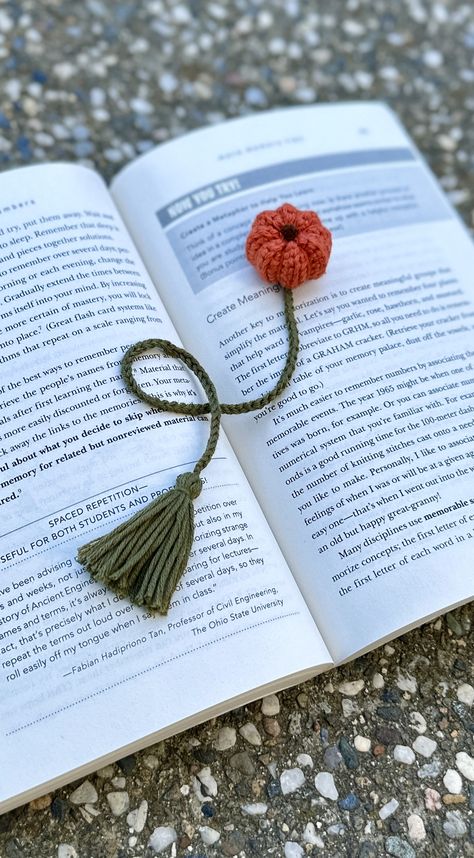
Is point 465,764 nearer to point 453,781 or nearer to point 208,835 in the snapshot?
point 453,781

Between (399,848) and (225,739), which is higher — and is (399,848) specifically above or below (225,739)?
below

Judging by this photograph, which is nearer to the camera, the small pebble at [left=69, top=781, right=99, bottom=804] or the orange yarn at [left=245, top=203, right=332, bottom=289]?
the small pebble at [left=69, top=781, right=99, bottom=804]

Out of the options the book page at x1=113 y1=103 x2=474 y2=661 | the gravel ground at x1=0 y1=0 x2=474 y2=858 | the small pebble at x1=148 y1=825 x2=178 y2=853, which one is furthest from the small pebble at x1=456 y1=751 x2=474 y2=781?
the small pebble at x1=148 y1=825 x2=178 y2=853

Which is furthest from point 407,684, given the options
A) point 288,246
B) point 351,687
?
point 288,246

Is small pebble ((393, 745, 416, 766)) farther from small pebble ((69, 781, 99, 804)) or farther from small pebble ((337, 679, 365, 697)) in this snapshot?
small pebble ((69, 781, 99, 804))

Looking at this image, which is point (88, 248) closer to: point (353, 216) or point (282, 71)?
point (353, 216)

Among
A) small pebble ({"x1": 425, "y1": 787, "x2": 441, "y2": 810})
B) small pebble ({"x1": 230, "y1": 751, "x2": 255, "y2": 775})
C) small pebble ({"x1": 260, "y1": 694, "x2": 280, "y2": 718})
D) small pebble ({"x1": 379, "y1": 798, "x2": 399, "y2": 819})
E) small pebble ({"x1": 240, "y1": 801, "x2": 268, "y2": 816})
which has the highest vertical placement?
small pebble ({"x1": 260, "y1": 694, "x2": 280, "y2": 718})

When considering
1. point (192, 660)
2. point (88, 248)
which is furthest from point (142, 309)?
point (192, 660)
